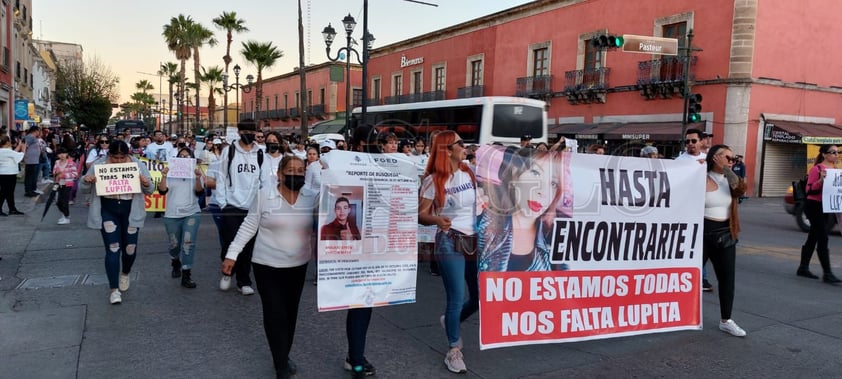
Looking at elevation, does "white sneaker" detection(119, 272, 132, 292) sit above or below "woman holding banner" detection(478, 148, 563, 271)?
below

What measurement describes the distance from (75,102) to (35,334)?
39924 millimetres

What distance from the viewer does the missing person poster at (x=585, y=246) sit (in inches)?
164

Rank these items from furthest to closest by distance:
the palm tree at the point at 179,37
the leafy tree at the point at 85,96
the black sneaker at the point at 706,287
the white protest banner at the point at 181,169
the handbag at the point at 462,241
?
the palm tree at the point at 179,37
the leafy tree at the point at 85,96
the black sneaker at the point at 706,287
the white protest banner at the point at 181,169
the handbag at the point at 462,241

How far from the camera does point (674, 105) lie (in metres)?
22.3

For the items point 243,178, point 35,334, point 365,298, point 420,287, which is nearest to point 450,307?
point 365,298

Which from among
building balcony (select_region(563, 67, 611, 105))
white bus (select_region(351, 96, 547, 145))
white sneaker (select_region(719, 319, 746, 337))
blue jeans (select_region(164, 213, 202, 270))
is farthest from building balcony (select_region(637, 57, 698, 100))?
blue jeans (select_region(164, 213, 202, 270))

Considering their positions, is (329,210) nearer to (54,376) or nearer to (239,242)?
(239,242)

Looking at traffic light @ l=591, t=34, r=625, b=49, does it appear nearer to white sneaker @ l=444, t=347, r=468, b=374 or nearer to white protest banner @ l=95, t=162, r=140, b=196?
white protest banner @ l=95, t=162, r=140, b=196

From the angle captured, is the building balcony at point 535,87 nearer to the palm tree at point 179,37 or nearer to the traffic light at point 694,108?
the traffic light at point 694,108

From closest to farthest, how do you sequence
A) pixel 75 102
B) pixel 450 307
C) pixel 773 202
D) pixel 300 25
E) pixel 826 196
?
pixel 450 307, pixel 826 196, pixel 773 202, pixel 300 25, pixel 75 102

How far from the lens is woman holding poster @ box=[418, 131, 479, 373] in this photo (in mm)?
4055

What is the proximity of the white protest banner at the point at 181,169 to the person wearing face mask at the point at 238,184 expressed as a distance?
0.50 metres

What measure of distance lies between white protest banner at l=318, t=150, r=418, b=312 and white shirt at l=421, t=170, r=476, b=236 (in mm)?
190

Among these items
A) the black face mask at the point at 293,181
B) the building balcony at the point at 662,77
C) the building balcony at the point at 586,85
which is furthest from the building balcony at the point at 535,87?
the black face mask at the point at 293,181
